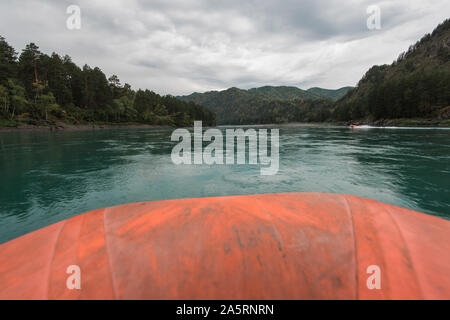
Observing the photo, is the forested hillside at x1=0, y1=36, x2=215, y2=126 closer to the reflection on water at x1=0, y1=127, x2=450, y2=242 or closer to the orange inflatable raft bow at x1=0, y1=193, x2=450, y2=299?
the reflection on water at x1=0, y1=127, x2=450, y2=242

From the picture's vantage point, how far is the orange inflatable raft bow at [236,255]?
4.16 ft

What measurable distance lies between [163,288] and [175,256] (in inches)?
8.7

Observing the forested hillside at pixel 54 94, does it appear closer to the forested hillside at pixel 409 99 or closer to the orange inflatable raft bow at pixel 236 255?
the orange inflatable raft bow at pixel 236 255

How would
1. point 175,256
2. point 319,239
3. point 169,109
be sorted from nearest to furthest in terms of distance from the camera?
point 175,256 → point 319,239 → point 169,109

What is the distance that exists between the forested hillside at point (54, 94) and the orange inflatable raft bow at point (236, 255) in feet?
175

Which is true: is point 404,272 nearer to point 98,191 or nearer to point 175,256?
point 175,256

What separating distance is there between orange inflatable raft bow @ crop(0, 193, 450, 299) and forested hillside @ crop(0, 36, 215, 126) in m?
53.3

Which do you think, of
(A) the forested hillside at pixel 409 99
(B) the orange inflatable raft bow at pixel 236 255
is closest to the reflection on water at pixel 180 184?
(B) the orange inflatable raft bow at pixel 236 255

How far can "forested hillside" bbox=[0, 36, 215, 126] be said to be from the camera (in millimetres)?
42000

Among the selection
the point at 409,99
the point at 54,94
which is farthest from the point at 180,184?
the point at 409,99

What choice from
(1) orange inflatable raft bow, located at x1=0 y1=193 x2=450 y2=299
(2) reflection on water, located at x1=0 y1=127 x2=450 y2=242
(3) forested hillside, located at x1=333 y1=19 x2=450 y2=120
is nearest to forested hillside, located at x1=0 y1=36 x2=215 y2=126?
(2) reflection on water, located at x1=0 y1=127 x2=450 y2=242

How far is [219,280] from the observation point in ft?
4.32

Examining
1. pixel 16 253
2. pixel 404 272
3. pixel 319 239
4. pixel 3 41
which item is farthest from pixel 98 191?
pixel 3 41
